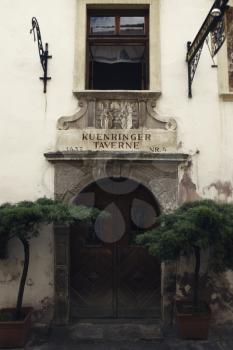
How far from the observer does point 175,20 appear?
6867 millimetres

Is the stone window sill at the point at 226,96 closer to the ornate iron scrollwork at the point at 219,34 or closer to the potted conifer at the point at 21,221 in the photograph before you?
the ornate iron scrollwork at the point at 219,34

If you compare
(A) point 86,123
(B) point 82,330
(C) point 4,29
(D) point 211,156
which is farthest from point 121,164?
(C) point 4,29

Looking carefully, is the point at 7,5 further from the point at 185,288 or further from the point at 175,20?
the point at 185,288

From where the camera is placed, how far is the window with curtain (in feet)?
23.1

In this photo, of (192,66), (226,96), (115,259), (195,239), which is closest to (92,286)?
(115,259)

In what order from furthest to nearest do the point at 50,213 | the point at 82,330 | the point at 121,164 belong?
the point at 121,164
the point at 82,330
the point at 50,213

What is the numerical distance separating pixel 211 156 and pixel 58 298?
10.8 ft

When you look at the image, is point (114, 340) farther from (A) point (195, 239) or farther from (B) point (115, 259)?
(A) point (195, 239)

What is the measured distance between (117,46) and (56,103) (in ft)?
5.04

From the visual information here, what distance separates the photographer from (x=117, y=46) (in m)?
7.11

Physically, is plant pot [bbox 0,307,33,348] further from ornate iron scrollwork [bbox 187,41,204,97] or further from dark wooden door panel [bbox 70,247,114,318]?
ornate iron scrollwork [bbox 187,41,204,97]

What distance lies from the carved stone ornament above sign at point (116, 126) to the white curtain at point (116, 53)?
2.77 ft

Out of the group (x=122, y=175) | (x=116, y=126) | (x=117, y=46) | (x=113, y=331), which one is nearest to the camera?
(x=113, y=331)

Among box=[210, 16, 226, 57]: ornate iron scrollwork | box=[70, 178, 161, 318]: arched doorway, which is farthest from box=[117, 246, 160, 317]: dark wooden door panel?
box=[210, 16, 226, 57]: ornate iron scrollwork
